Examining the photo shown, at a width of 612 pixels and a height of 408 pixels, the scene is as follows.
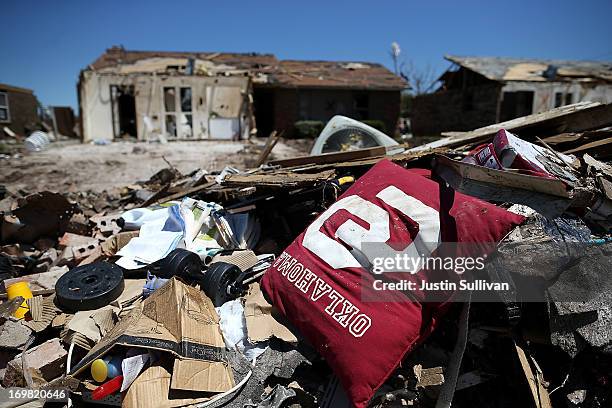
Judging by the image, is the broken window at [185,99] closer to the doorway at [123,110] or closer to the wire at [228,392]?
the doorway at [123,110]

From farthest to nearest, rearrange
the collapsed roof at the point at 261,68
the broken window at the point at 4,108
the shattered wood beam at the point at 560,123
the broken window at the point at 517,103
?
the broken window at the point at 4,108, the collapsed roof at the point at 261,68, the broken window at the point at 517,103, the shattered wood beam at the point at 560,123

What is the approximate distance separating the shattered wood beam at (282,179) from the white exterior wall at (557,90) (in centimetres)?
1504

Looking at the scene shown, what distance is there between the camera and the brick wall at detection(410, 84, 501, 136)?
620 inches

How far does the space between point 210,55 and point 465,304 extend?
62.1ft

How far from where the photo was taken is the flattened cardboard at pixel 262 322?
7.23 feet

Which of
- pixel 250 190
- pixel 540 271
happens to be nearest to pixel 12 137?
pixel 250 190

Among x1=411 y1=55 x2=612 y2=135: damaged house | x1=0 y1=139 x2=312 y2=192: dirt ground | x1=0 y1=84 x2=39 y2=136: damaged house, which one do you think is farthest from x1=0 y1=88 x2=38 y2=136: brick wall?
x1=411 y1=55 x2=612 y2=135: damaged house

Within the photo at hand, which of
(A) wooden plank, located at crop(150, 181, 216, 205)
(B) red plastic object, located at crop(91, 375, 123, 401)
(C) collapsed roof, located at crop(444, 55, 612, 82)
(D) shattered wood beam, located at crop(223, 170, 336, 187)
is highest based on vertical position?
(C) collapsed roof, located at crop(444, 55, 612, 82)

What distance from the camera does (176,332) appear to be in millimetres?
2014

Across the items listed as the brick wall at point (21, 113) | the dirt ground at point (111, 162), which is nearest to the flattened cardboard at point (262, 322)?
the dirt ground at point (111, 162)

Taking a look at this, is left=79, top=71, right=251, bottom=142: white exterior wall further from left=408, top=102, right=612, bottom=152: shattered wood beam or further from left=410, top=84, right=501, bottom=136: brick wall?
left=408, top=102, right=612, bottom=152: shattered wood beam

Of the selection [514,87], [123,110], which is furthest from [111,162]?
[514,87]

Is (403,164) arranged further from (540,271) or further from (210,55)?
(210,55)

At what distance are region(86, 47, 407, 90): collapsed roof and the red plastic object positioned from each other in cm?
1514
